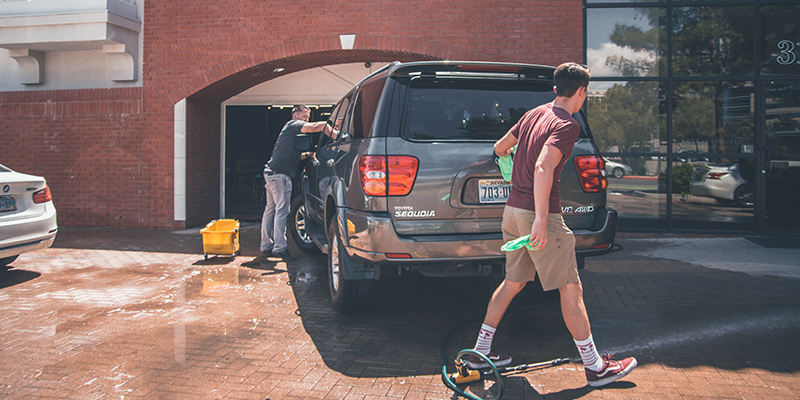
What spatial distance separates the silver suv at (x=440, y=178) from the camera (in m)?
3.93

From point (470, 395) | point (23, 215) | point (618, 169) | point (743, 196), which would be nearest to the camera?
point (470, 395)

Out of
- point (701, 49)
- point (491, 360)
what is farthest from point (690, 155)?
point (491, 360)

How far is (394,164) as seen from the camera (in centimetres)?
393

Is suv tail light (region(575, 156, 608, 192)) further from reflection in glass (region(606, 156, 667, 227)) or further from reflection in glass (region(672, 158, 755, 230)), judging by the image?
reflection in glass (region(672, 158, 755, 230))

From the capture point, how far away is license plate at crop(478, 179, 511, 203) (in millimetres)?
4000

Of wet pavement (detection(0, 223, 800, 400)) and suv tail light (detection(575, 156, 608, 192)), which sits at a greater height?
suv tail light (detection(575, 156, 608, 192))

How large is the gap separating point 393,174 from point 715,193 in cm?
694

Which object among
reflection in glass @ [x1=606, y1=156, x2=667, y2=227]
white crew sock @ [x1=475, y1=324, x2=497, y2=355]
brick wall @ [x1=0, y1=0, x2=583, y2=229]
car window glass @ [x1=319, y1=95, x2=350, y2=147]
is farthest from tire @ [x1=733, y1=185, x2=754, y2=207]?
white crew sock @ [x1=475, y1=324, x2=497, y2=355]

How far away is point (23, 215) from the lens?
6.07 m

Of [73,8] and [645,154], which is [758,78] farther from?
[73,8]

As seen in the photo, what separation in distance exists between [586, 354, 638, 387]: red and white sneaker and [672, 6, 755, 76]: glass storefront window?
6.87m

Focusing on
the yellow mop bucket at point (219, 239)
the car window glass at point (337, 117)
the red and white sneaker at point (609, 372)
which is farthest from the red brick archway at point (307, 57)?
the red and white sneaker at point (609, 372)

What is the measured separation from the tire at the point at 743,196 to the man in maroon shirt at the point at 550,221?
262 inches

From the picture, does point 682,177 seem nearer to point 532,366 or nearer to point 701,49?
point 701,49
